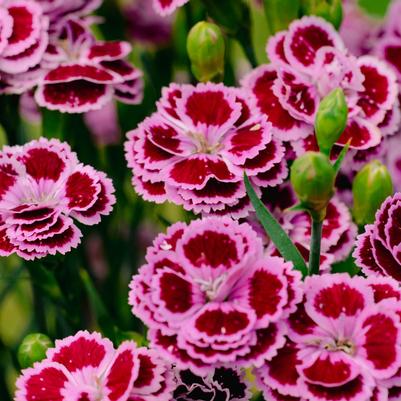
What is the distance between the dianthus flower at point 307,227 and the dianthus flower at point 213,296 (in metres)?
0.10

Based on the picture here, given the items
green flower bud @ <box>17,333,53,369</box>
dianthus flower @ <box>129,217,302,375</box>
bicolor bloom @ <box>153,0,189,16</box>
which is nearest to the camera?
dianthus flower @ <box>129,217,302,375</box>

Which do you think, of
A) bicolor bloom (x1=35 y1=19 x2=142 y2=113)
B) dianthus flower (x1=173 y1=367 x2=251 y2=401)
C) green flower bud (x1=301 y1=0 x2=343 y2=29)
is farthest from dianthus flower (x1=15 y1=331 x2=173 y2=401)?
green flower bud (x1=301 y1=0 x2=343 y2=29)

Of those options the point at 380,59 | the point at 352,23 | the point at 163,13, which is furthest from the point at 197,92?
the point at 352,23

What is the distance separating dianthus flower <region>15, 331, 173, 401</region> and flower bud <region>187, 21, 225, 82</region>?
275 millimetres

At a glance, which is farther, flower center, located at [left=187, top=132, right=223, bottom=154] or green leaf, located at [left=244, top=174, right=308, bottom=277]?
flower center, located at [left=187, top=132, right=223, bottom=154]

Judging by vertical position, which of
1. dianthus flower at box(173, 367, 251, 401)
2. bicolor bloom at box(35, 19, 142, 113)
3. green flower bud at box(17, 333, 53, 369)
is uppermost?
bicolor bloom at box(35, 19, 142, 113)

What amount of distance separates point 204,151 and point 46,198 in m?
0.13

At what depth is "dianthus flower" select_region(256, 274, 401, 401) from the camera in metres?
0.56

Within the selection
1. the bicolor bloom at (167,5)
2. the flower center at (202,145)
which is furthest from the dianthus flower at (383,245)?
the bicolor bloom at (167,5)

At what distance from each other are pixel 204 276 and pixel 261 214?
0.06m

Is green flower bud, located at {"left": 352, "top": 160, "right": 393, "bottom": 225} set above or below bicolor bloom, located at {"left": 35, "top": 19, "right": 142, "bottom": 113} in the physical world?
below

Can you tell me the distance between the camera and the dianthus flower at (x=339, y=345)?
56cm

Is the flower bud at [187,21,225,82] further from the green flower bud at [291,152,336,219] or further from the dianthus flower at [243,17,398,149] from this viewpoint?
the green flower bud at [291,152,336,219]

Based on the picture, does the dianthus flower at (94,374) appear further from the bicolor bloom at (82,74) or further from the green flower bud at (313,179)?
the bicolor bloom at (82,74)
